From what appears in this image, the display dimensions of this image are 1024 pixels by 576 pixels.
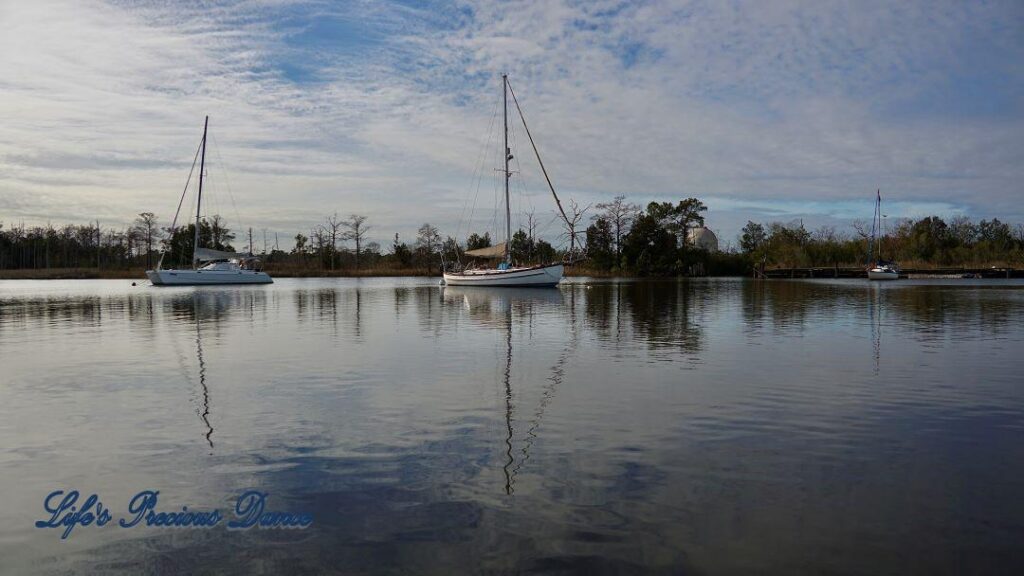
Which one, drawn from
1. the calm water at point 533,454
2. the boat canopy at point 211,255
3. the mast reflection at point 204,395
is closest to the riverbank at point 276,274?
the boat canopy at point 211,255

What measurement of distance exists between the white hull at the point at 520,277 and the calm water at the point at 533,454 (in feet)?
124

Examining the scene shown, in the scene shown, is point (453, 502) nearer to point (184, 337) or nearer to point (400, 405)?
point (400, 405)

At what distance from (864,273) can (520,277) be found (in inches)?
2474

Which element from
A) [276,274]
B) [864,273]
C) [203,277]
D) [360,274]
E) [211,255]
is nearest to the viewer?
[203,277]

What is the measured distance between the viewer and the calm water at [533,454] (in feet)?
17.1

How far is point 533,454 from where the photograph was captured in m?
7.66

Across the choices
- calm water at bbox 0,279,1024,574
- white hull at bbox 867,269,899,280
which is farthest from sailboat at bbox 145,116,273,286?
white hull at bbox 867,269,899,280

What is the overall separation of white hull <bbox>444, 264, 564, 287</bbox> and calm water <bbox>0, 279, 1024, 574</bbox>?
Answer: 124 feet

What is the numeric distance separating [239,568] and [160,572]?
0.54 meters

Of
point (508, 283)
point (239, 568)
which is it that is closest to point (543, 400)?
point (239, 568)

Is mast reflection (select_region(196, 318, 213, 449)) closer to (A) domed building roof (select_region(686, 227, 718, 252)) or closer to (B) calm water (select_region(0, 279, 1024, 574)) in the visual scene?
(B) calm water (select_region(0, 279, 1024, 574))

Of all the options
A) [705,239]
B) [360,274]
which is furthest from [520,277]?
[705,239]

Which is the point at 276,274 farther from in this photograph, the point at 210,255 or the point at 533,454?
the point at 533,454

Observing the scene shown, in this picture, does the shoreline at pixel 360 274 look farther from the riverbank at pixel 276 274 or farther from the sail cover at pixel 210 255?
the sail cover at pixel 210 255
